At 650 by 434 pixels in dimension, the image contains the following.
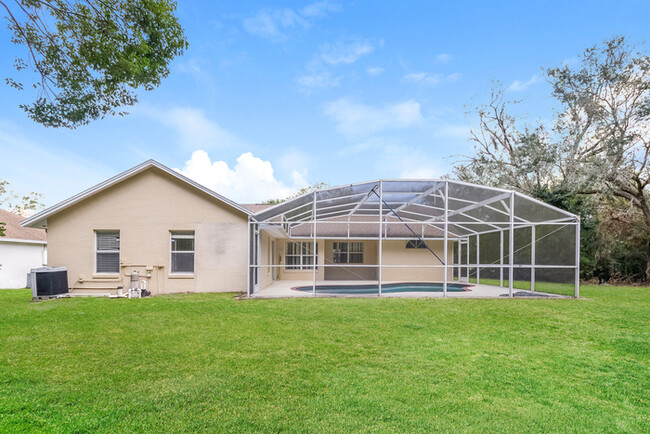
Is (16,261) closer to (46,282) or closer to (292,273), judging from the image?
(46,282)

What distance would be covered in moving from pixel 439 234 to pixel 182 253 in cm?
1241

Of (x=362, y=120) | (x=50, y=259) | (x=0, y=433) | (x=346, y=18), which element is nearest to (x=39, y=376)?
(x=0, y=433)

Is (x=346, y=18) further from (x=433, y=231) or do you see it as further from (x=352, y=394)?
(x=352, y=394)

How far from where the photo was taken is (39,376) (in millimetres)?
4430

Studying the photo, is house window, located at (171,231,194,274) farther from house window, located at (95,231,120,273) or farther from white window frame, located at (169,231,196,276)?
house window, located at (95,231,120,273)

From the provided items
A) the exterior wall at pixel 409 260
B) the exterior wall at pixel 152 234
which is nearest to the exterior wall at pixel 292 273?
the exterior wall at pixel 409 260

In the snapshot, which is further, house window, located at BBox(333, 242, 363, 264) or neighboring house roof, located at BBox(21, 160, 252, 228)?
house window, located at BBox(333, 242, 363, 264)

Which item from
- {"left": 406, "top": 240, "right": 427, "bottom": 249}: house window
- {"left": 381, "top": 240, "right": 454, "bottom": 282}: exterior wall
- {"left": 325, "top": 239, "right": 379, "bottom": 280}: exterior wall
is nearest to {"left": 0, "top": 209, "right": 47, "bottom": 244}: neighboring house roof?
{"left": 325, "top": 239, "right": 379, "bottom": 280}: exterior wall

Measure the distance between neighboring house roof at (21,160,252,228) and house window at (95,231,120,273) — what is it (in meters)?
1.36

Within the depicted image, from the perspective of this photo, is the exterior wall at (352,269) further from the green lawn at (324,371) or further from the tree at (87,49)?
the tree at (87,49)

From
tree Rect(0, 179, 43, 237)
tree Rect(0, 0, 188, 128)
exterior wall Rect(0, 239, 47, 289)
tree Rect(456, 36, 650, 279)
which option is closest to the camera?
tree Rect(0, 0, 188, 128)

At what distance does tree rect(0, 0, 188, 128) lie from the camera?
663 centimetres

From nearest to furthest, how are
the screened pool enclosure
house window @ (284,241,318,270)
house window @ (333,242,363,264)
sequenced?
the screened pool enclosure → house window @ (284,241,318,270) → house window @ (333,242,363,264)

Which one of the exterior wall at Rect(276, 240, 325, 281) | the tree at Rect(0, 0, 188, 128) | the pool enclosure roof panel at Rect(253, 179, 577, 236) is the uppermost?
the tree at Rect(0, 0, 188, 128)
